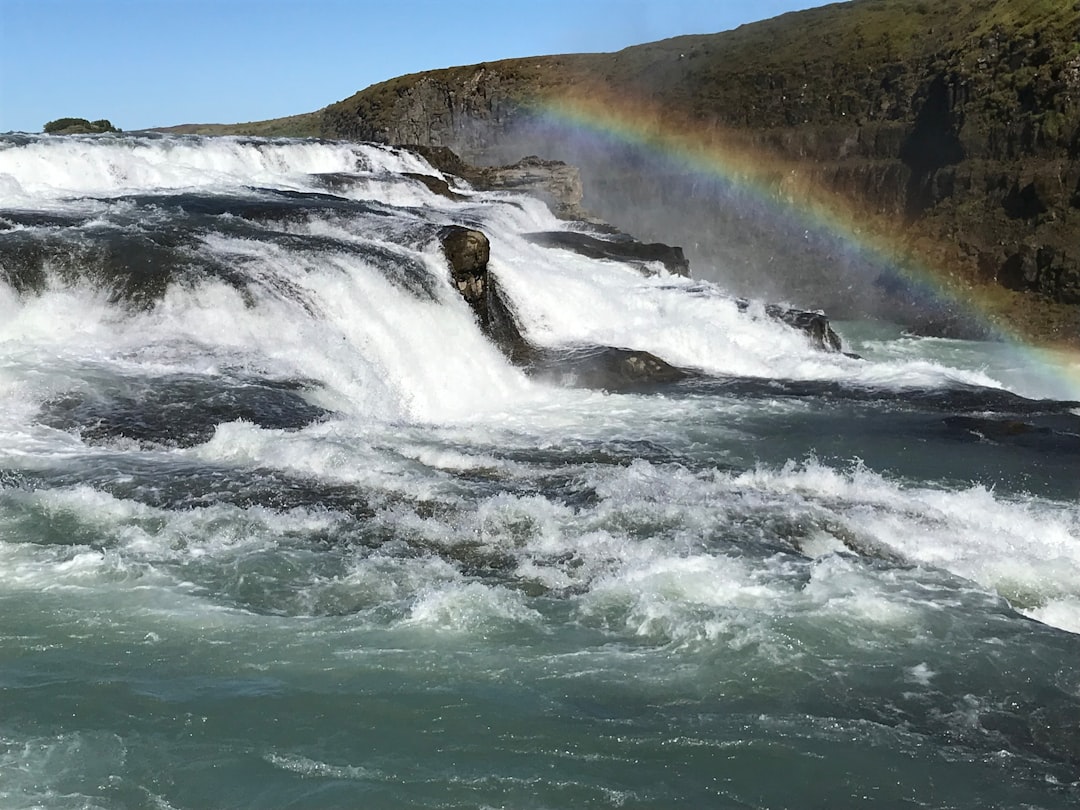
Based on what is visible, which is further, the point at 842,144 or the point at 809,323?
the point at 842,144

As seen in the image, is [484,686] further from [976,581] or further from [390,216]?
[390,216]

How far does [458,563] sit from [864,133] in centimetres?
3475

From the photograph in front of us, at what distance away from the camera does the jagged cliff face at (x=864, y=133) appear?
28.2 metres

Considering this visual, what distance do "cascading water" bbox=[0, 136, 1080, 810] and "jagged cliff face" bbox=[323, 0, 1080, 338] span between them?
1560 centimetres

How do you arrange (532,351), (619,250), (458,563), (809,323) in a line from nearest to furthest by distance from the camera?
(458,563)
(532,351)
(809,323)
(619,250)

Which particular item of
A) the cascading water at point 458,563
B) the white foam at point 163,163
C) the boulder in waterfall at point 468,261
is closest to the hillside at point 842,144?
the white foam at point 163,163

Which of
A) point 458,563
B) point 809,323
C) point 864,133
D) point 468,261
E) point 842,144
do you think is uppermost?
point 864,133

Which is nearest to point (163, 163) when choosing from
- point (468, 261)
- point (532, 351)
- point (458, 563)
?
point (468, 261)

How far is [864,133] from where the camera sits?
123ft

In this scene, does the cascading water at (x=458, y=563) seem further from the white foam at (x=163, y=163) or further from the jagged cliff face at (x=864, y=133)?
the jagged cliff face at (x=864, y=133)

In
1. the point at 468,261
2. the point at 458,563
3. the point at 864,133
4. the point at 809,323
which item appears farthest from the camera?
the point at 864,133

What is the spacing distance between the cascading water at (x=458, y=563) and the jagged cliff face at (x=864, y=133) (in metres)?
15.6

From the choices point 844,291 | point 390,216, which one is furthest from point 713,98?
point 390,216

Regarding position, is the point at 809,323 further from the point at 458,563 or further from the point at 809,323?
the point at 458,563
